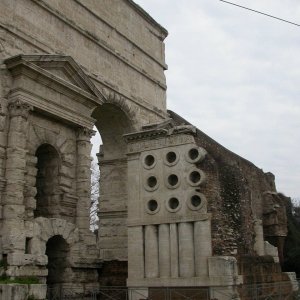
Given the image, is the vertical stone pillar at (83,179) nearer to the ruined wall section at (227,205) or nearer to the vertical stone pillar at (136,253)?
the vertical stone pillar at (136,253)

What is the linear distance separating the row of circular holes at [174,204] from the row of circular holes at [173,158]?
3.12ft

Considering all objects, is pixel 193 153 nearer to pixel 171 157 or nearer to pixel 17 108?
pixel 171 157

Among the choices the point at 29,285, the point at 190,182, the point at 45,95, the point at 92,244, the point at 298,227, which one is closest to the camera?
the point at 29,285

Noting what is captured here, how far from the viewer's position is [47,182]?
48.0 feet

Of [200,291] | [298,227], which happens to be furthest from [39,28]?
[298,227]

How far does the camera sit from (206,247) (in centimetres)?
1166

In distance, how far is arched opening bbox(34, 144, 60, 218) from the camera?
14.3 meters

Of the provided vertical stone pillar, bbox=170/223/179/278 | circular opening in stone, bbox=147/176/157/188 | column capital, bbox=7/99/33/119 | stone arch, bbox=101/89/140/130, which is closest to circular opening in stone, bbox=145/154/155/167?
circular opening in stone, bbox=147/176/157/188

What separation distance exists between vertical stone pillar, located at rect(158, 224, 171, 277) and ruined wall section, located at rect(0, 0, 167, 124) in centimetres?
642

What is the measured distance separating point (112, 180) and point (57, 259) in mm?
5537

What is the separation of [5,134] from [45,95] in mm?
1774

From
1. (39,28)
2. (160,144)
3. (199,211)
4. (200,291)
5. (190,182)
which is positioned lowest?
(200,291)

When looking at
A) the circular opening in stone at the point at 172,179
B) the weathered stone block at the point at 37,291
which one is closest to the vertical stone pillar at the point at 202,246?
the circular opening in stone at the point at 172,179

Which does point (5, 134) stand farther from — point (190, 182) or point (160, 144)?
point (190, 182)
